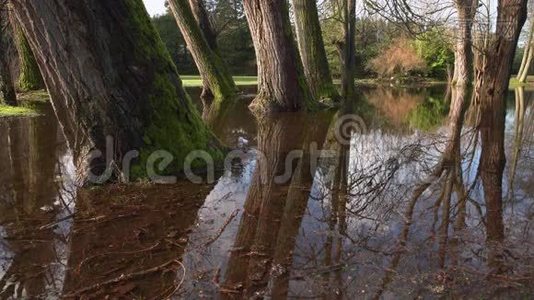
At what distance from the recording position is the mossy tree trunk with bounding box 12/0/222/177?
3.81 m

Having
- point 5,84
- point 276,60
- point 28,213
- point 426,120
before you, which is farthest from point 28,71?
point 28,213

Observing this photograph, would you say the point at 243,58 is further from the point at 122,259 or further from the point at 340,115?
the point at 122,259

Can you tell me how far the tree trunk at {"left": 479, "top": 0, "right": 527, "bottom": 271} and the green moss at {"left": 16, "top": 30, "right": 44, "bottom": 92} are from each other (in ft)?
47.2

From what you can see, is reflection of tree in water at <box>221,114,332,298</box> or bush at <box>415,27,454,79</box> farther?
bush at <box>415,27,454,79</box>

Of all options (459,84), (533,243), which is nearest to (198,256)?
(533,243)

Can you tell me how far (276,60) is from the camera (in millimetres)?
9852

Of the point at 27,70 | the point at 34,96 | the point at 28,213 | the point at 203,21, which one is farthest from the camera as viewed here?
the point at 203,21

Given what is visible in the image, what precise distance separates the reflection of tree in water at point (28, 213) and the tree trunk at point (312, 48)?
7.59m

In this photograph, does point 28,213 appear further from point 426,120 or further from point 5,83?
point 5,83

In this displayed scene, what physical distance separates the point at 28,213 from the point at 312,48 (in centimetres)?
1019

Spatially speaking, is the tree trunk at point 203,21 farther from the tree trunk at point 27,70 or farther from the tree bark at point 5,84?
the tree bark at point 5,84

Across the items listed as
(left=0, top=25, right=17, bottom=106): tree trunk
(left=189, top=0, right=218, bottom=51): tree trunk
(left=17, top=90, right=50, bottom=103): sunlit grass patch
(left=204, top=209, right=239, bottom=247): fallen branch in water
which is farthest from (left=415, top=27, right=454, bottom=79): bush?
(left=204, top=209, right=239, bottom=247): fallen branch in water

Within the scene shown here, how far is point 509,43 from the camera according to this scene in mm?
11516

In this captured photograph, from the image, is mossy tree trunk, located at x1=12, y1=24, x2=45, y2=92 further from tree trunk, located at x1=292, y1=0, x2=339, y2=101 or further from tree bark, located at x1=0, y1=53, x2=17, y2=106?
tree trunk, located at x1=292, y1=0, x2=339, y2=101
